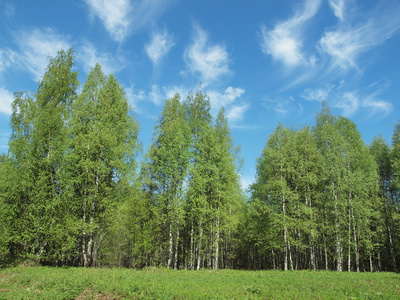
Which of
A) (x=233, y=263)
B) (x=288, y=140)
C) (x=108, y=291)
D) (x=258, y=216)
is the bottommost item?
(x=233, y=263)

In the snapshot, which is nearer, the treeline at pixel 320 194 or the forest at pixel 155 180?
the forest at pixel 155 180

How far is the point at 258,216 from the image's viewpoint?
2530 centimetres

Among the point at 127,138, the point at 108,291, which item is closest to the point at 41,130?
the point at 127,138

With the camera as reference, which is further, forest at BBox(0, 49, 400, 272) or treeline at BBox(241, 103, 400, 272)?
treeline at BBox(241, 103, 400, 272)

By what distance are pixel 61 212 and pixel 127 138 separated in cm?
778

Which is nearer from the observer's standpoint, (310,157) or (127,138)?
(127,138)

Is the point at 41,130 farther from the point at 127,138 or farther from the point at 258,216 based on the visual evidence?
the point at 258,216

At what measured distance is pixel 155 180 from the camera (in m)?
23.2

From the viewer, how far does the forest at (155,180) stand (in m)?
17.3

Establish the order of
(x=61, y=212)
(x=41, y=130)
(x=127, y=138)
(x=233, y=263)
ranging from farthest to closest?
(x=233, y=263)
(x=127, y=138)
(x=41, y=130)
(x=61, y=212)

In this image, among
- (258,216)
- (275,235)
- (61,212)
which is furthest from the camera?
(258,216)

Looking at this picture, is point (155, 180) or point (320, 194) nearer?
point (155, 180)

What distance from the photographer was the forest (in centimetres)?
1730

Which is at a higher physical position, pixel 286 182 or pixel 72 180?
pixel 286 182
